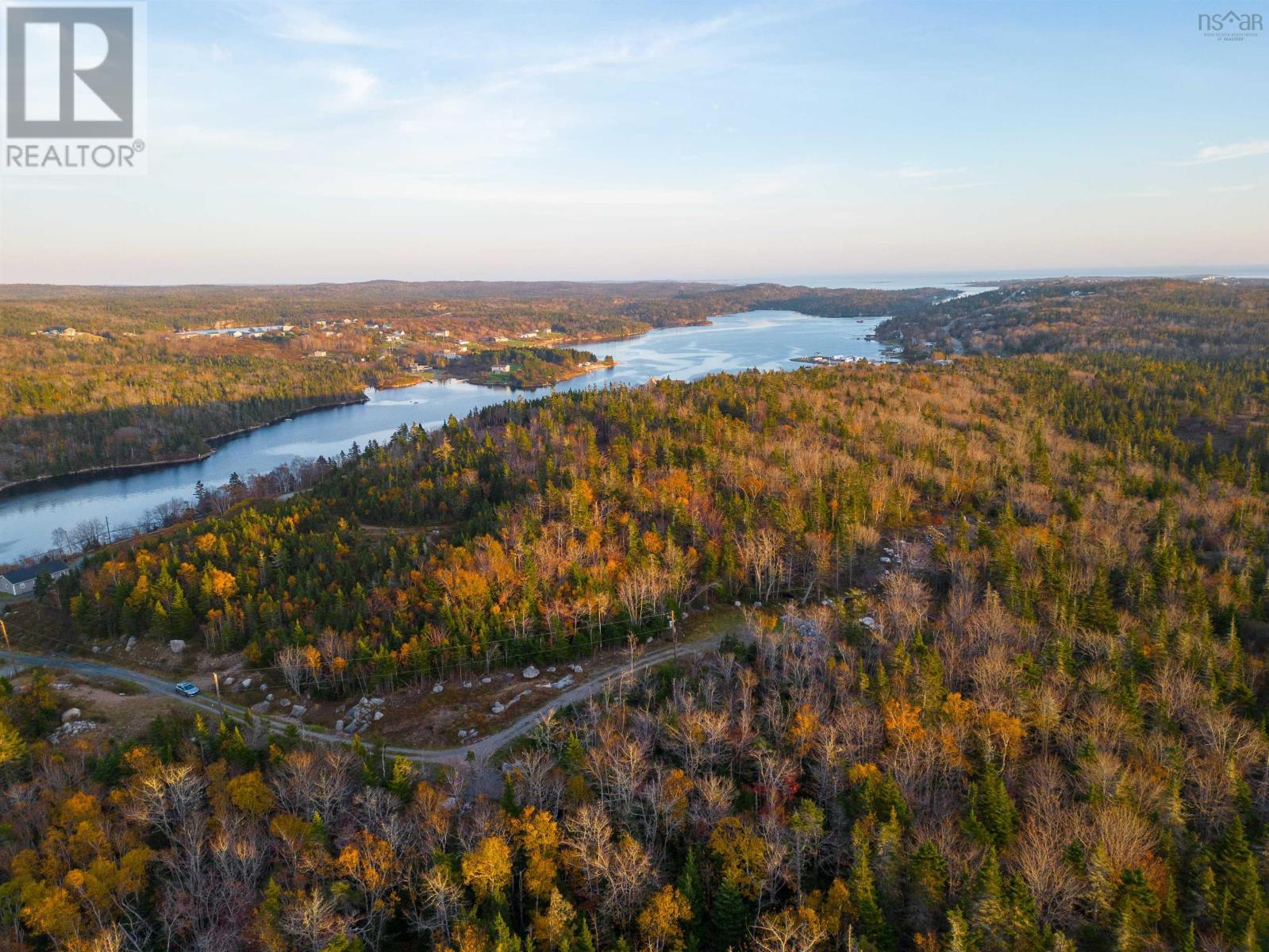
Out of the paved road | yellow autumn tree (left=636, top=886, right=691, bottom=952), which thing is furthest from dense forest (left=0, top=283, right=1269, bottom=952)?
the paved road

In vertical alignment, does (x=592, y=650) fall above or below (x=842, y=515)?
below

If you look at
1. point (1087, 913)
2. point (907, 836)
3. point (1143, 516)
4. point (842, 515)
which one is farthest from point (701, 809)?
point (1143, 516)

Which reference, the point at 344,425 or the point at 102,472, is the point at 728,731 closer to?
the point at 102,472

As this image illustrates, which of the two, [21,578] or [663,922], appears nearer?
[663,922]

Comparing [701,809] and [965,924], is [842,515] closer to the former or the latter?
[701,809]

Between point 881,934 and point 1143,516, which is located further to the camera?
point 1143,516

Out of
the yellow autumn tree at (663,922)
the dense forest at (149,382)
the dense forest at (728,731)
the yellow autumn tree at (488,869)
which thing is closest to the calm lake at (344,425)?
the dense forest at (149,382)

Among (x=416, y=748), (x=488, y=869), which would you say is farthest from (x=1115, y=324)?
(x=488, y=869)

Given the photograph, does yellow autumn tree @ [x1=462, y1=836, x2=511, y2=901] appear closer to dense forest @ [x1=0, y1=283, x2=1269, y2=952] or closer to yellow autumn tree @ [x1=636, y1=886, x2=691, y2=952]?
dense forest @ [x1=0, y1=283, x2=1269, y2=952]
